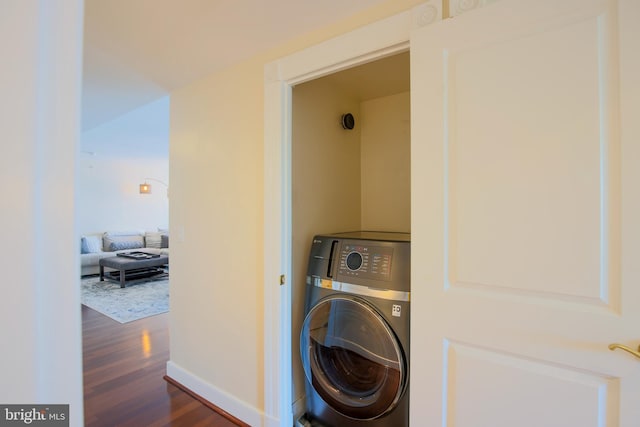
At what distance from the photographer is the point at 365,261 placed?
5.03ft

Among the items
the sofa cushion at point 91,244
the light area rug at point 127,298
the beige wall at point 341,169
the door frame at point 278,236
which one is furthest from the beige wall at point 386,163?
the sofa cushion at point 91,244

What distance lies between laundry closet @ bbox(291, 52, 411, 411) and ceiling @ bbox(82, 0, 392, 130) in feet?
1.45

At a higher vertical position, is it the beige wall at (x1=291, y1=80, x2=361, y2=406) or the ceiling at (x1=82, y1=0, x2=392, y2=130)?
the ceiling at (x1=82, y1=0, x2=392, y2=130)

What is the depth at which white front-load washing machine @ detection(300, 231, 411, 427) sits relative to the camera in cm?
139

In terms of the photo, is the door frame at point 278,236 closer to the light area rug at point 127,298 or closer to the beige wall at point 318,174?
the beige wall at point 318,174

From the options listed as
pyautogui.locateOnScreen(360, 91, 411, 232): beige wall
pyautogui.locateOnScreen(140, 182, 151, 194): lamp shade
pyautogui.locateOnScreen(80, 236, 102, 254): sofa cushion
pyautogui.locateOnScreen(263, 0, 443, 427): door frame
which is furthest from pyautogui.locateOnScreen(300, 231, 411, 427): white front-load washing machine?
pyautogui.locateOnScreen(140, 182, 151, 194): lamp shade

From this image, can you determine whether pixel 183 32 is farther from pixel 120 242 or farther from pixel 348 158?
pixel 120 242

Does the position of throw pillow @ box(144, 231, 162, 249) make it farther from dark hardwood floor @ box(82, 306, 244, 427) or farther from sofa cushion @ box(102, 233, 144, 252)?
dark hardwood floor @ box(82, 306, 244, 427)

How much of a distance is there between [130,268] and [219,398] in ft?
13.4
